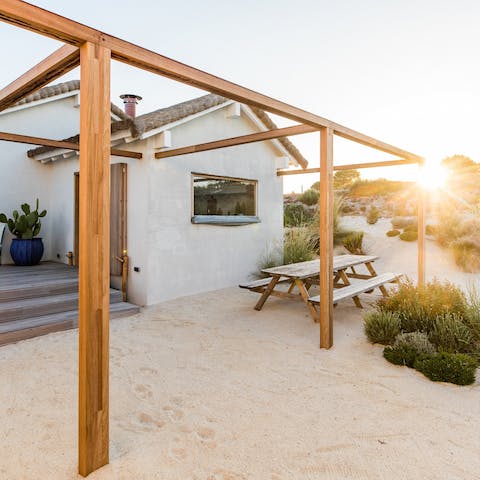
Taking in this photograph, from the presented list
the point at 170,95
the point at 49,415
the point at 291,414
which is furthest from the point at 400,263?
the point at 49,415

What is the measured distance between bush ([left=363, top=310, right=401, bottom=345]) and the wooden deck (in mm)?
3289

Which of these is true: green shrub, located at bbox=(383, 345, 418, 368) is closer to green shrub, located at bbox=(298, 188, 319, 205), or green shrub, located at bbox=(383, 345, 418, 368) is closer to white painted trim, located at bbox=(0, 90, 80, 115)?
white painted trim, located at bbox=(0, 90, 80, 115)

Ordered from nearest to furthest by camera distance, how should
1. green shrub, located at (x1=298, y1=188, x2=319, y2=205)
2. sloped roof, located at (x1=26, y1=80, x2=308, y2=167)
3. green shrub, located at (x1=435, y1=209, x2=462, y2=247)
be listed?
sloped roof, located at (x1=26, y1=80, x2=308, y2=167), green shrub, located at (x1=435, y1=209, x2=462, y2=247), green shrub, located at (x1=298, y1=188, x2=319, y2=205)

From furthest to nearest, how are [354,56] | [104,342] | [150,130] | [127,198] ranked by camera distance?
[354,56]
[127,198]
[150,130]
[104,342]

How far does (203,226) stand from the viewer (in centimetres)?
672

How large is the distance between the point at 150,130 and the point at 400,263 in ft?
24.4

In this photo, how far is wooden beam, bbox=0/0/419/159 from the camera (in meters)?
1.72

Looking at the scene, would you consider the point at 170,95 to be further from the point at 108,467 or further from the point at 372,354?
the point at 108,467

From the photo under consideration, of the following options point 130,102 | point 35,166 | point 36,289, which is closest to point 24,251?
point 35,166

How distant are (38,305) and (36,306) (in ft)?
0.09

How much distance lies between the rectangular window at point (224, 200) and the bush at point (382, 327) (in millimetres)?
3557

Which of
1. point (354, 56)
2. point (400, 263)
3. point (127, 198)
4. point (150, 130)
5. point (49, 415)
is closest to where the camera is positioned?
point (49, 415)

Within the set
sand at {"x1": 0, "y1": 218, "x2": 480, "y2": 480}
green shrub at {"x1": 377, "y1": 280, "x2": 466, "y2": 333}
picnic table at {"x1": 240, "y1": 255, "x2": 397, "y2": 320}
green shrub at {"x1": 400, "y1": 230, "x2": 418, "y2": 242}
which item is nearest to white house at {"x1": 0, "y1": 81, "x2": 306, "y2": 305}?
picnic table at {"x1": 240, "y1": 255, "x2": 397, "y2": 320}

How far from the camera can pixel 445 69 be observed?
274 inches
